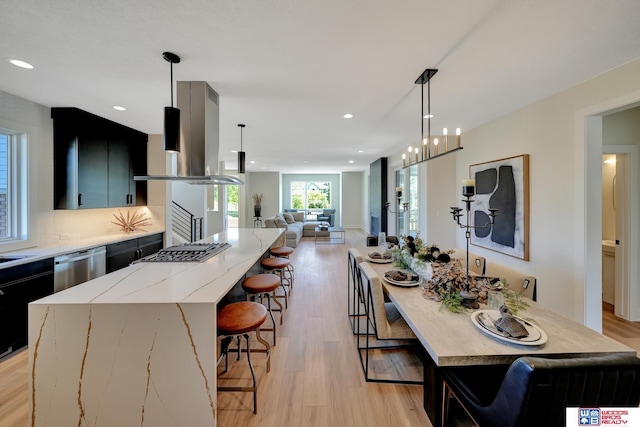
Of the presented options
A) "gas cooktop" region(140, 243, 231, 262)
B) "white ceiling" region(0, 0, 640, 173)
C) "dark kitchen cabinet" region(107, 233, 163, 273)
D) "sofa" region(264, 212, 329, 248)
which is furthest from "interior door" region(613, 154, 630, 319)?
"dark kitchen cabinet" region(107, 233, 163, 273)

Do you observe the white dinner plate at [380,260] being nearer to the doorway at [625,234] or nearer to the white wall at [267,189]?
the doorway at [625,234]

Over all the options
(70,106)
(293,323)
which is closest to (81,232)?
(70,106)

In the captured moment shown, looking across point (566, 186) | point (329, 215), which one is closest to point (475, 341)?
point (566, 186)

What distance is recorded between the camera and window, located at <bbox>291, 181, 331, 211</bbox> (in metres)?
12.7

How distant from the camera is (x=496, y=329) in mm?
1367

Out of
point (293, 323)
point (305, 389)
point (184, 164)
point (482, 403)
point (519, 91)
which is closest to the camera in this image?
point (482, 403)

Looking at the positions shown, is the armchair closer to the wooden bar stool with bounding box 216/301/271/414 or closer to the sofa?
the sofa

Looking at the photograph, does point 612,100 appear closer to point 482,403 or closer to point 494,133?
point 494,133

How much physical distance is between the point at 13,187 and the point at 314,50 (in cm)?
368

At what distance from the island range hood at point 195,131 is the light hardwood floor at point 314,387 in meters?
1.86

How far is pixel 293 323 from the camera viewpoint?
10.2 feet

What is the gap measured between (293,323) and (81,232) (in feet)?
10.9

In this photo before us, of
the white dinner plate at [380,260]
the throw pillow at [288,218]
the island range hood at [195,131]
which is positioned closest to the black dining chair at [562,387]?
the white dinner plate at [380,260]

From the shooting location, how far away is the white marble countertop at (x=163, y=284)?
4.94 feet
